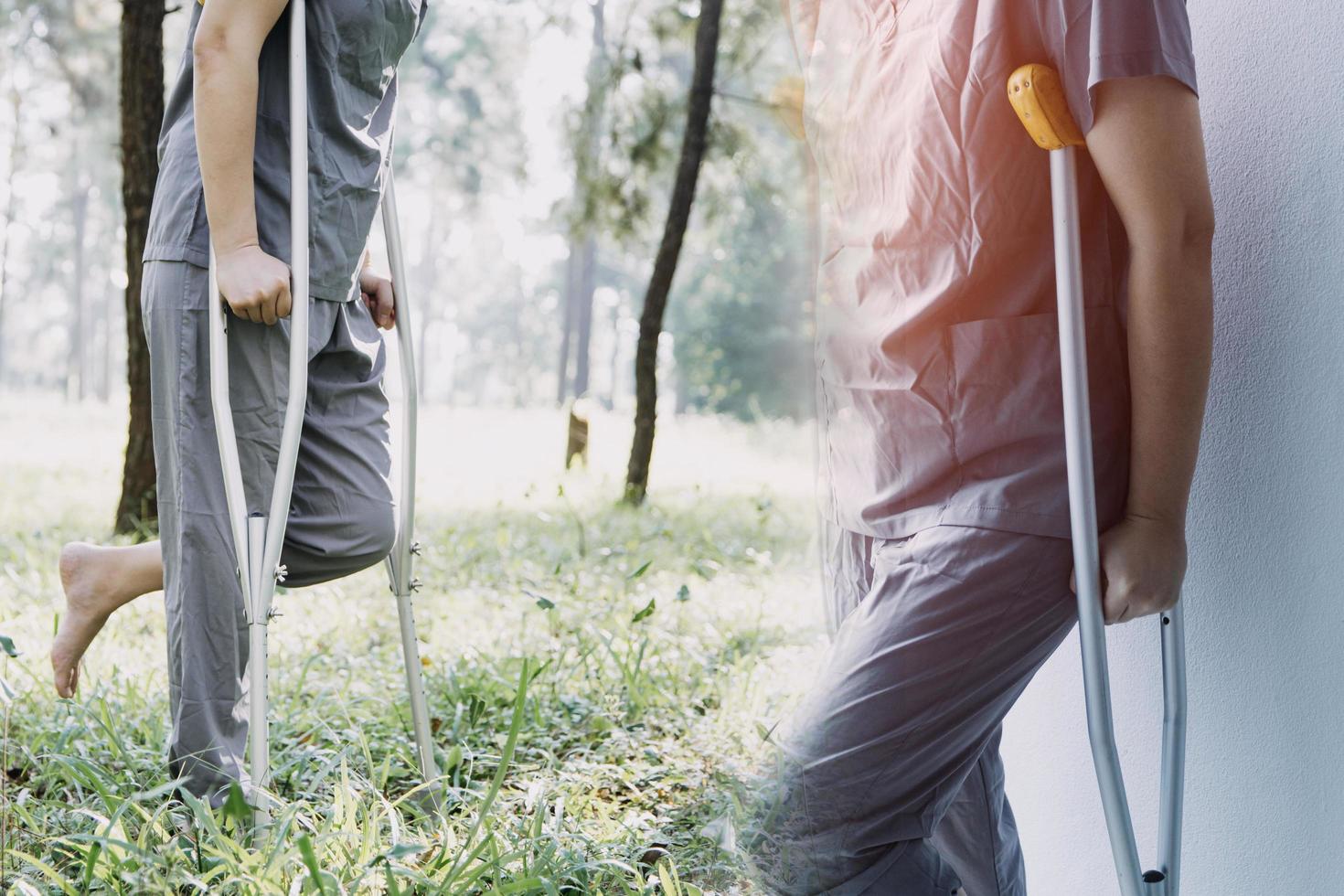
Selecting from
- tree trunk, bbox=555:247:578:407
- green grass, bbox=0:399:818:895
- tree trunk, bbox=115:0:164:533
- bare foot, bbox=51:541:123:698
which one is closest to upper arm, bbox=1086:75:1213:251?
green grass, bbox=0:399:818:895

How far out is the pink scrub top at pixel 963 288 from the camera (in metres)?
1.04

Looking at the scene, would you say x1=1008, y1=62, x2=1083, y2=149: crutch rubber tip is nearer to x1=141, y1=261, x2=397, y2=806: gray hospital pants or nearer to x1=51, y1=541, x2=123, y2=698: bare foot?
x1=141, y1=261, x2=397, y2=806: gray hospital pants

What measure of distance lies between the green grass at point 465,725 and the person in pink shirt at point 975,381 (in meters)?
0.21

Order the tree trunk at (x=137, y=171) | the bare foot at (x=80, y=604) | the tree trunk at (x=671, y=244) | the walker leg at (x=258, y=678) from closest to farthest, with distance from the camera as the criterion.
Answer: the walker leg at (x=258, y=678)
the bare foot at (x=80, y=604)
the tree trunk at (x=137, y=171)
the tree trunk at (x=671, y=244)

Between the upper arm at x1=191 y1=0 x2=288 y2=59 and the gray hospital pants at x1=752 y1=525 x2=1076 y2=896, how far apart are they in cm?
103

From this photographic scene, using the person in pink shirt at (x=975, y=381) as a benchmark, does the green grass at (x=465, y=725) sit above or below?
below

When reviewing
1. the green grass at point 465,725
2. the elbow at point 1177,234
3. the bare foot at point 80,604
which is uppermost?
the elbow at point 1177,234

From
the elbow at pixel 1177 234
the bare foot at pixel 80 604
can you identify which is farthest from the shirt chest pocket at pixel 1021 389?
the bare foot at pixel 80 604

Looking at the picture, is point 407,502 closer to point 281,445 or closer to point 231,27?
point 281,445

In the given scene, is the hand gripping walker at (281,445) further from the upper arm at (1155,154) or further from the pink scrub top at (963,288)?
the upper arm at (1155,154)

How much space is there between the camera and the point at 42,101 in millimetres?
13602

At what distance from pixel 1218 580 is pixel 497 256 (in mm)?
35812

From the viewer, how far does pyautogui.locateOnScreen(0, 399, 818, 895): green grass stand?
1.38 meters

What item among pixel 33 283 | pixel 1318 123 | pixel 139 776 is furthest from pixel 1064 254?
pixel 33 283
